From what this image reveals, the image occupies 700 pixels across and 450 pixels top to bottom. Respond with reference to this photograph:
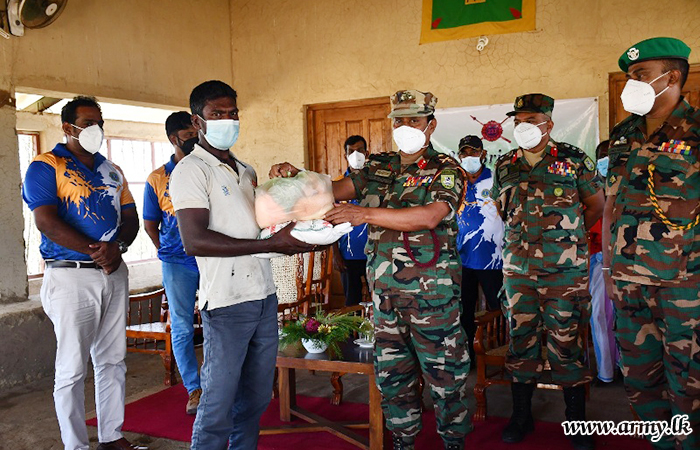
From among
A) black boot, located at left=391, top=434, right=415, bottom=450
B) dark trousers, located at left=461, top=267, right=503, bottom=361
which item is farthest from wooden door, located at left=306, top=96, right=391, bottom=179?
black boot, located at left=391, top=434, right=415, bottom=450

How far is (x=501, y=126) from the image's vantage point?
5.73 meters

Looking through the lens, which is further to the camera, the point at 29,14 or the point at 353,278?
the point at 353,278

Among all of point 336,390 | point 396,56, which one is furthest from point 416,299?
point 396,56

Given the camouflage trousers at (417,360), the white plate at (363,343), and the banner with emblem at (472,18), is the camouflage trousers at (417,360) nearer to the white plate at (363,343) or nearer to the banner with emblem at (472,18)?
the white plate at (363,343)

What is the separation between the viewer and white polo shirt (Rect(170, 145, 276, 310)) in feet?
7.68

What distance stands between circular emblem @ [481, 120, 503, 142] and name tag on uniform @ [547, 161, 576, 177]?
Answer: 2.53 m

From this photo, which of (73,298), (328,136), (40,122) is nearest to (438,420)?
(73,298)

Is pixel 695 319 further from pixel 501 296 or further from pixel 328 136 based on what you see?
pixel 328 136

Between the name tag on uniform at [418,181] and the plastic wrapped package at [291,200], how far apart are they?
0.49 metres

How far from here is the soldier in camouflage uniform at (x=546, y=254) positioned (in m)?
3.21

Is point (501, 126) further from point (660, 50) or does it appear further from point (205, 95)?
point (205, 95)

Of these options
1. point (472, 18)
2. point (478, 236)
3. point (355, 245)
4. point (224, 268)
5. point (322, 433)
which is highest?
point (472, 18)

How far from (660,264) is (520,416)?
1384 mm

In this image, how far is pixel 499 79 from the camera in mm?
5777
